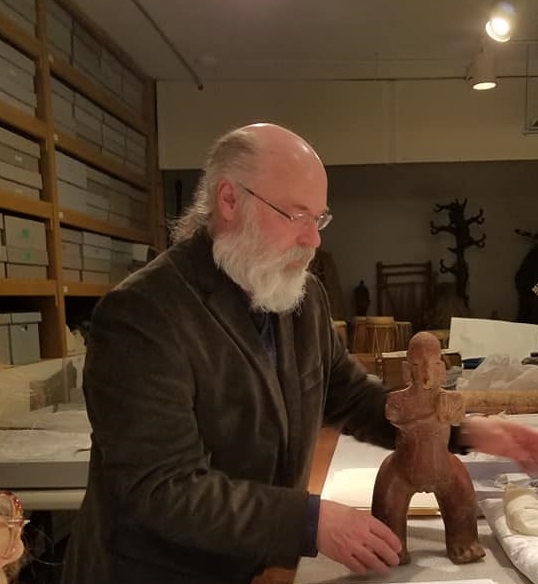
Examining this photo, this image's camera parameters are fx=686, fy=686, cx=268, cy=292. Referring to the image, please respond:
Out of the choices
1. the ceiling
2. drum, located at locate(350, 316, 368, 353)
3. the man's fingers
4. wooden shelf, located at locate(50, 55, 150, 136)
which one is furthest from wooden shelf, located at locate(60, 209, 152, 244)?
the man's fingers

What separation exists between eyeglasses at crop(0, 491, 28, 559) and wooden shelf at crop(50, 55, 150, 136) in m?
2.52

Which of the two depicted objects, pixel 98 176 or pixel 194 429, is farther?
pixel 98 176

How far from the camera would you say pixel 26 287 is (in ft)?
8.75

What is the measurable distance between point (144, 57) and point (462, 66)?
1.87m

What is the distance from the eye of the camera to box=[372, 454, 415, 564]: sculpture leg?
35.6 inches

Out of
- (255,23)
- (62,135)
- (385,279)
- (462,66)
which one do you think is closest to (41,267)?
(62,135)

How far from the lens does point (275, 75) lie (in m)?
4.21

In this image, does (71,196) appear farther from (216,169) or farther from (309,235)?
(309,235)

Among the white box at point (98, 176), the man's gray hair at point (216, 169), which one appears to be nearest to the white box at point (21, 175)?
the white box at point (98, 176)

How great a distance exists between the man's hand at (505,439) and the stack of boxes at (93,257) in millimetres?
2335

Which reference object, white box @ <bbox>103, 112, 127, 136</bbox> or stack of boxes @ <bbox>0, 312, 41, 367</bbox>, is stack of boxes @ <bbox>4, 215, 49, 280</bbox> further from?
white box @ <bbox>103, 112, 127, 136</bbox>

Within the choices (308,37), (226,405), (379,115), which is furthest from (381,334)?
(226,405)

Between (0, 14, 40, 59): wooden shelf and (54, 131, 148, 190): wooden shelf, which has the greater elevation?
(0, 14, 40, 59): wooden shelf

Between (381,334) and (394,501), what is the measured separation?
3.63m
